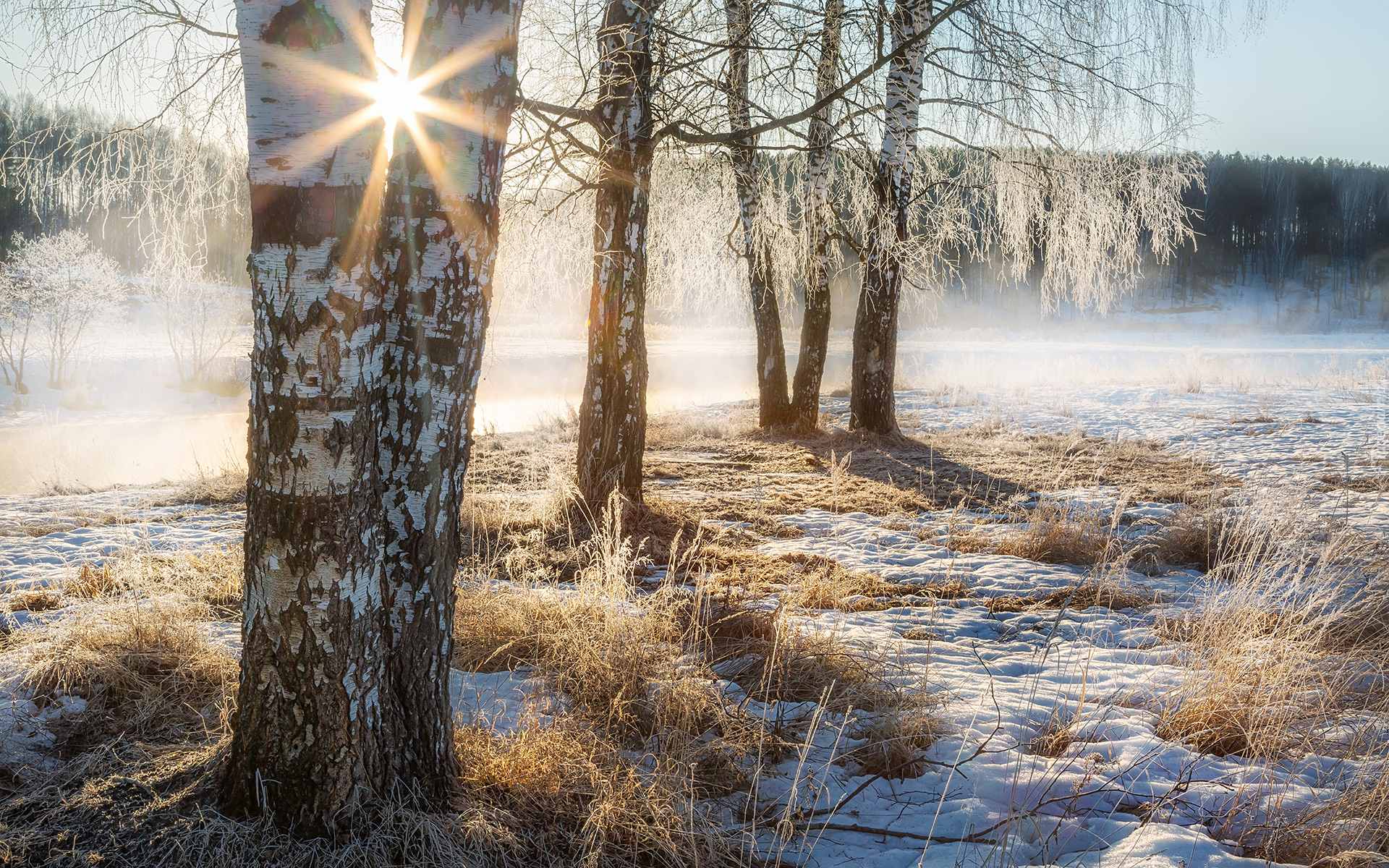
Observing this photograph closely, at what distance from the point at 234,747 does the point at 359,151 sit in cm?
153

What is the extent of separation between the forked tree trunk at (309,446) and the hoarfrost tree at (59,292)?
91.6 feet

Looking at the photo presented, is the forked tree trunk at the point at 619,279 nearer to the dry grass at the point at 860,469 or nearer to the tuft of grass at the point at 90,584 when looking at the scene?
the dry grass at the point at 860,469

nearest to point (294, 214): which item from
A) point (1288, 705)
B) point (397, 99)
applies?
point (397, 99)

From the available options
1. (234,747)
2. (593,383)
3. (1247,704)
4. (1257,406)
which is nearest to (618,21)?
(593,383)

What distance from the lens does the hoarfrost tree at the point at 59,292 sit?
22.3 m

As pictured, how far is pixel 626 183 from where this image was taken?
15.6 feet

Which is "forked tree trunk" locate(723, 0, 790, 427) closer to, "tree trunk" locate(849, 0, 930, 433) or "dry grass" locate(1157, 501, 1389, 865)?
"tree trunk" locate(849, 0, 930, 433)

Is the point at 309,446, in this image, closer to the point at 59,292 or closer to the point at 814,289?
the point at 814,289

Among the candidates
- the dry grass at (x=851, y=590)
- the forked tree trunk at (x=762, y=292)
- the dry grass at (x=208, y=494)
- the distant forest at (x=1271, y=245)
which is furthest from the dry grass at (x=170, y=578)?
the distant forest at (x=1271, y=245)

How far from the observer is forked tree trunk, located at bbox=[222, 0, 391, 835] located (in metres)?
1.64

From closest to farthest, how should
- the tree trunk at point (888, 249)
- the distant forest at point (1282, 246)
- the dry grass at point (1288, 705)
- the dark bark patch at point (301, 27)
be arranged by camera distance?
the dark bark patch at point (301, 27) < the dry grass at point (1288, 705) < the tree trunk at point (888, 249) < the distant forest at point (1282, 246)

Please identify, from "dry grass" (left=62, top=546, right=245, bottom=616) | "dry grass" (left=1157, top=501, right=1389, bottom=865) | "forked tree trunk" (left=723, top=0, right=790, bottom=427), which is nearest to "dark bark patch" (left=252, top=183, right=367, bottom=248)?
"dry grass" (left=62, top=546, right=245, bottom=616)

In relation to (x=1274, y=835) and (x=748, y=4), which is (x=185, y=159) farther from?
(x=1274, y=835)

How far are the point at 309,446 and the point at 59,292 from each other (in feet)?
93.6
